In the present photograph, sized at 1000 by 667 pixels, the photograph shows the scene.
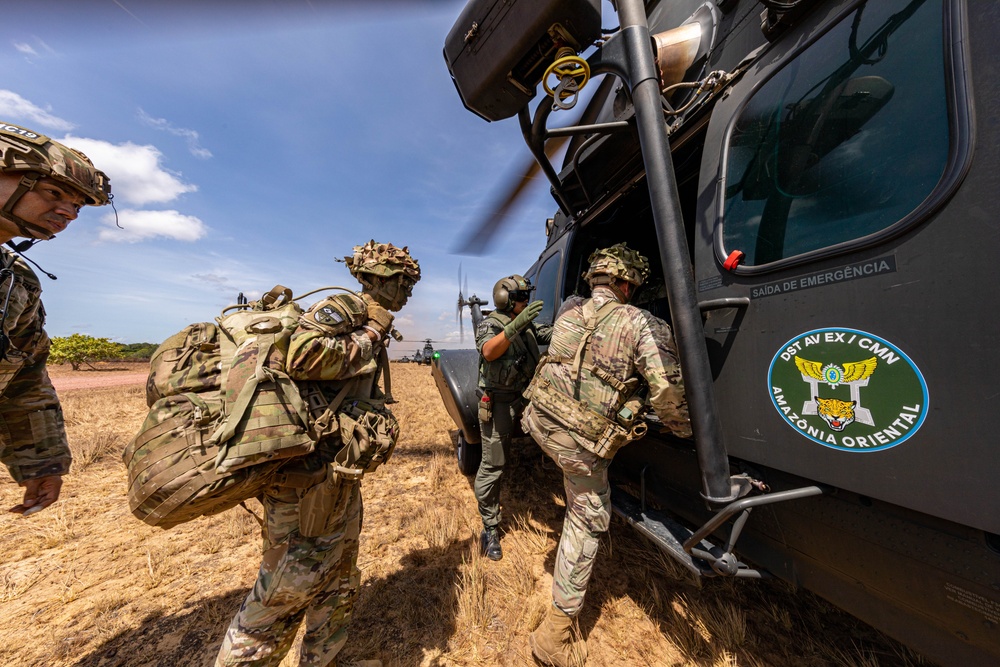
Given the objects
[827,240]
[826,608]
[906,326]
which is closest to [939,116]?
[827,240]

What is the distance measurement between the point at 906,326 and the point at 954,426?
28cm

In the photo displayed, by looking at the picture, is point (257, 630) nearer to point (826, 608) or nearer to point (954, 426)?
point (954, 426)

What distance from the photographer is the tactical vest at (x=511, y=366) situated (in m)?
2.99

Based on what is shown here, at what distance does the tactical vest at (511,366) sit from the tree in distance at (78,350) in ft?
89.3

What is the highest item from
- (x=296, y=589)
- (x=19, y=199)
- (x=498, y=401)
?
(x=19, y=199)

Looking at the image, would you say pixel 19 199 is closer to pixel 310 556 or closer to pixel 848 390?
pixel 310 556

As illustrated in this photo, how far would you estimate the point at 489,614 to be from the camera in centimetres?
223

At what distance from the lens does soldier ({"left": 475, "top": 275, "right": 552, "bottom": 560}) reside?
2943 millimetres

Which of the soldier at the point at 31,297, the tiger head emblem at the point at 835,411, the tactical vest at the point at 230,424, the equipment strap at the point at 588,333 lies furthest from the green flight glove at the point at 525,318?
the soldier at the point at 31,297

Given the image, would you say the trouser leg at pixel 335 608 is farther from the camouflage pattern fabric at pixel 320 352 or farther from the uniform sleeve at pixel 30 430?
the uniform sleeve at pixel 30 430

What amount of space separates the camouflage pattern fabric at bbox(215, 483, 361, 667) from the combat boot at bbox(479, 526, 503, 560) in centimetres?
126

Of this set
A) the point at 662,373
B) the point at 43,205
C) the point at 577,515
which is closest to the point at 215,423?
the point at 43,205

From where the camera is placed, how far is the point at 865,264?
1145mm

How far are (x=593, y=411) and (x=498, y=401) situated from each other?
1253 mm
